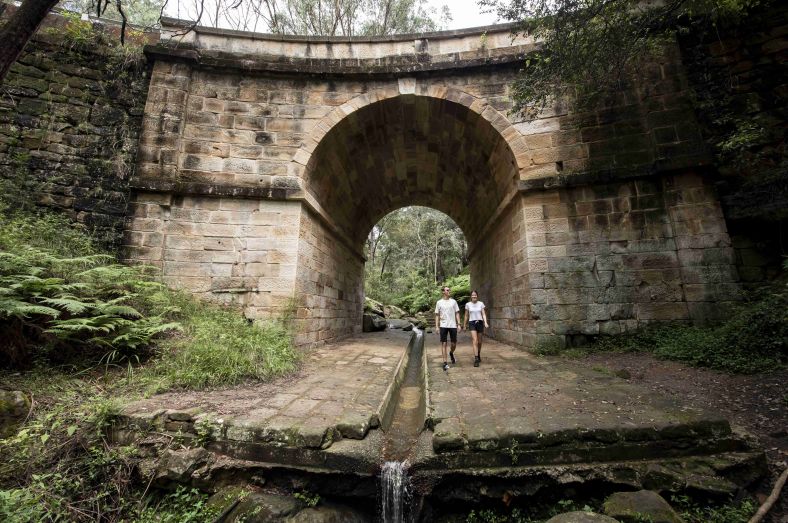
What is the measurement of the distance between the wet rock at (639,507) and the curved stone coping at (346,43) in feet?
24.9

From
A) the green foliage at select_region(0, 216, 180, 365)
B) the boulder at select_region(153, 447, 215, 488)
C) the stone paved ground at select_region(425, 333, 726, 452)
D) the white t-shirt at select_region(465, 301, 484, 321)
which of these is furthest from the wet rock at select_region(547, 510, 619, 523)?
the green foliage at select_region(0, 216, 180, 365)

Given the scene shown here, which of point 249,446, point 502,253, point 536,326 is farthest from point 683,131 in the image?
point 249,446

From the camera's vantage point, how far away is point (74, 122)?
5.99 meters

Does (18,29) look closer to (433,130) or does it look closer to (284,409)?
(284,409)

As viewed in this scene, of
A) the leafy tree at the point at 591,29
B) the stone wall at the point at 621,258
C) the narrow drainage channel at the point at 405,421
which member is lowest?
the narrow drainage channel at the point at 405,421

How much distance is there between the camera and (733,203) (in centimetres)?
523

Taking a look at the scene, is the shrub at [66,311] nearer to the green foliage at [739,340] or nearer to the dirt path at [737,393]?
the dirt path at [737,393]

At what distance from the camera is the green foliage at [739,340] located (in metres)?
3.98

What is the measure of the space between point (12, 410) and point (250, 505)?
8.52 ft

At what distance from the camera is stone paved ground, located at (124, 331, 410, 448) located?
2746mm

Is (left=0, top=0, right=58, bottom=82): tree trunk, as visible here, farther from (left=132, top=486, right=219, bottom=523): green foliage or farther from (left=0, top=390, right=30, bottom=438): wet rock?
(left=132, top=486, right=219, bottom=523): green foliage

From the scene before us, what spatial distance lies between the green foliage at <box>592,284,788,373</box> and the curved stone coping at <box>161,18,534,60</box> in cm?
625

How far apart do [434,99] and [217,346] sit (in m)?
6.33

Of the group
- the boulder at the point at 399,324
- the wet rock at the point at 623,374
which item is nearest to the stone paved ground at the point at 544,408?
the wet rock at the point at 623,374
